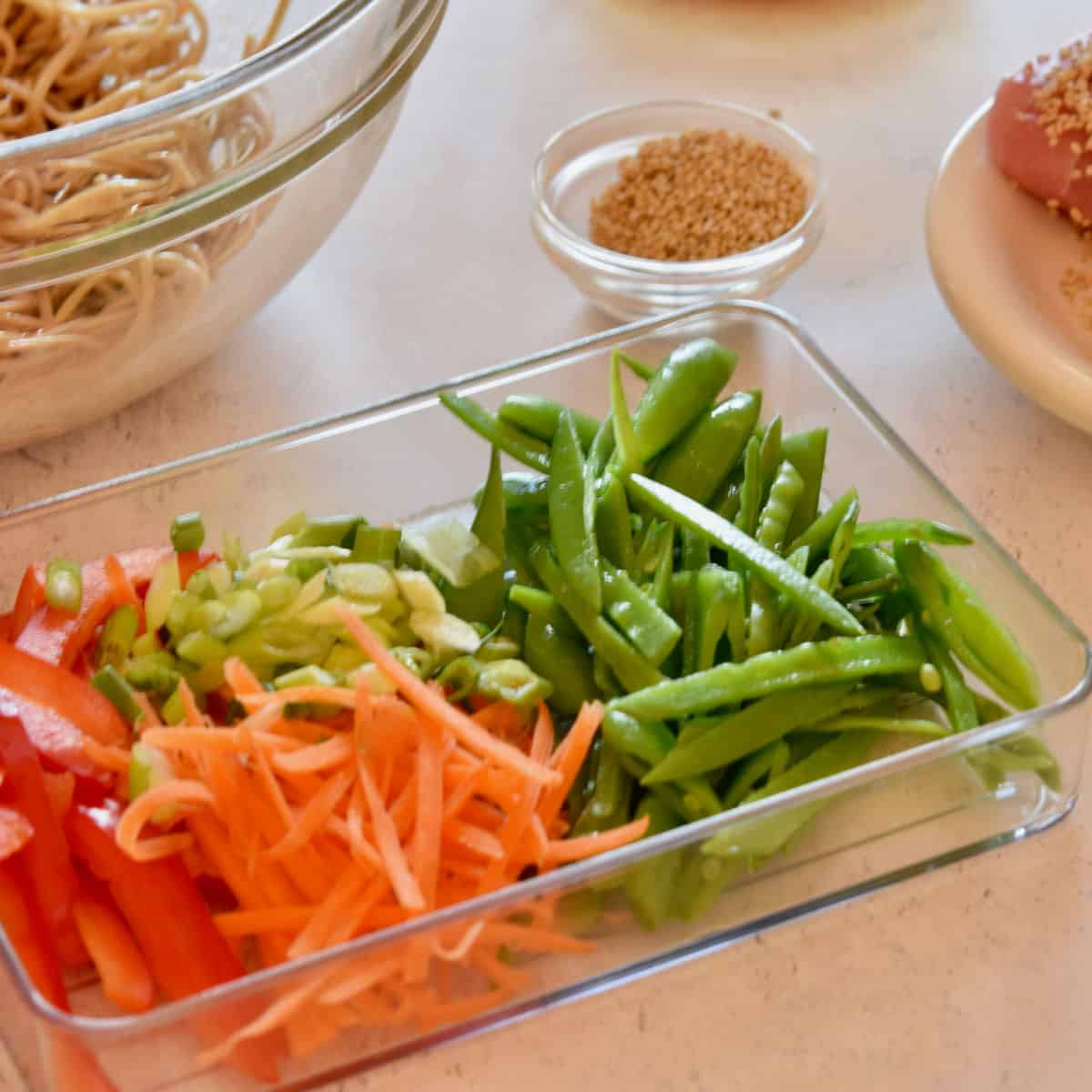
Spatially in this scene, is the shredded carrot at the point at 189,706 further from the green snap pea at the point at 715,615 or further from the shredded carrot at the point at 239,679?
the green snap pea at the point at 715,615

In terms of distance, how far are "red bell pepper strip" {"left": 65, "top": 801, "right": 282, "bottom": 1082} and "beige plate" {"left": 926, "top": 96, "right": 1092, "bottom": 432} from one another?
859mm

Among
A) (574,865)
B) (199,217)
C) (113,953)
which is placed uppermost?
(199,217)

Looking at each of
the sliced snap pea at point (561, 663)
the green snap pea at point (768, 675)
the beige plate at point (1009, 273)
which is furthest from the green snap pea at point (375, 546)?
the beige plate at point (1009, 273)

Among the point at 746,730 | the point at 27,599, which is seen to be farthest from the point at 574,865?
the point at 27,599

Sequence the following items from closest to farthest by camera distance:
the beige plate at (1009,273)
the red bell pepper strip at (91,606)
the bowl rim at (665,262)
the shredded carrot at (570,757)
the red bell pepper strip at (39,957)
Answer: the red bell pepper strip at (39,957)
the shredded carrot at (570,757)
the red bell pepper strip at (91,606)
the beige plate at (1009,273)
the bowl rim at (665,262)

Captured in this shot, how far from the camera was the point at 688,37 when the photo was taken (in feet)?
6.56

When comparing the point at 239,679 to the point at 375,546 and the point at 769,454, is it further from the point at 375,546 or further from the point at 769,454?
the point at 769,454

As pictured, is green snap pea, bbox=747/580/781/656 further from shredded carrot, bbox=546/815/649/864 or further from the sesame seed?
the sesame seed

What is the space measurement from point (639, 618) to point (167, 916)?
1.21ft

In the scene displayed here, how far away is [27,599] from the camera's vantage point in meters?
1.08

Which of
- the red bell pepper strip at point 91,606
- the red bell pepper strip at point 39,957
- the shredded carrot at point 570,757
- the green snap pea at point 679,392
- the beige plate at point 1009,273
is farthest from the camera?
the beige plate at point 1009,273

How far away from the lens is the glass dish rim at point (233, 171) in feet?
3.39

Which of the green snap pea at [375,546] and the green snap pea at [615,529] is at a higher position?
the green snap pea at [615,529]

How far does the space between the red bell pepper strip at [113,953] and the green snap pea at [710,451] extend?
1.70 feet
